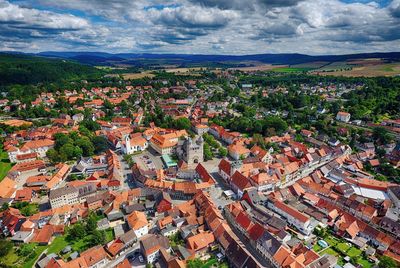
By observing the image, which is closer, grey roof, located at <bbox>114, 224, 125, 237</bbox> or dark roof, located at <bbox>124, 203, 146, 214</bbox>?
grey roof, located at <bbox>114, 224, 125, 237</bbox>

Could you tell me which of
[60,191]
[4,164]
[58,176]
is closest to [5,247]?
[60,191]

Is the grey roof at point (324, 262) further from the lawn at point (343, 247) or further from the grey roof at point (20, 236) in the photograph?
A: the grey roof at point (20, 236)

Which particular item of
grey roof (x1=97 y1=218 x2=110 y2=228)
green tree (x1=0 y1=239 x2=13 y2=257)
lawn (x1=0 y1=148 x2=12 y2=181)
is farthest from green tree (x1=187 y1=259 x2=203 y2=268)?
lawn (x1=0 y1=148 x2=12 y2=181)

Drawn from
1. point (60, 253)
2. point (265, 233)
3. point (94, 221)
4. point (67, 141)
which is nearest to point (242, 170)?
point (265, 233)

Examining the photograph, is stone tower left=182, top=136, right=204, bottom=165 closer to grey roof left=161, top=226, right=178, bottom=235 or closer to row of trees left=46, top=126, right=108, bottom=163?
row of trees left=46, top=126, right=108, bottom=163

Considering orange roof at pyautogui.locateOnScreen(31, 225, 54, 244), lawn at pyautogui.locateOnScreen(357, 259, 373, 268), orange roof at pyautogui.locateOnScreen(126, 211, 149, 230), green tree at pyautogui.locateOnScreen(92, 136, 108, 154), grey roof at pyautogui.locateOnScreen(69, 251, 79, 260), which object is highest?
green tree at pyautogui.locateOnScreen(92, 136, 108, 154)
